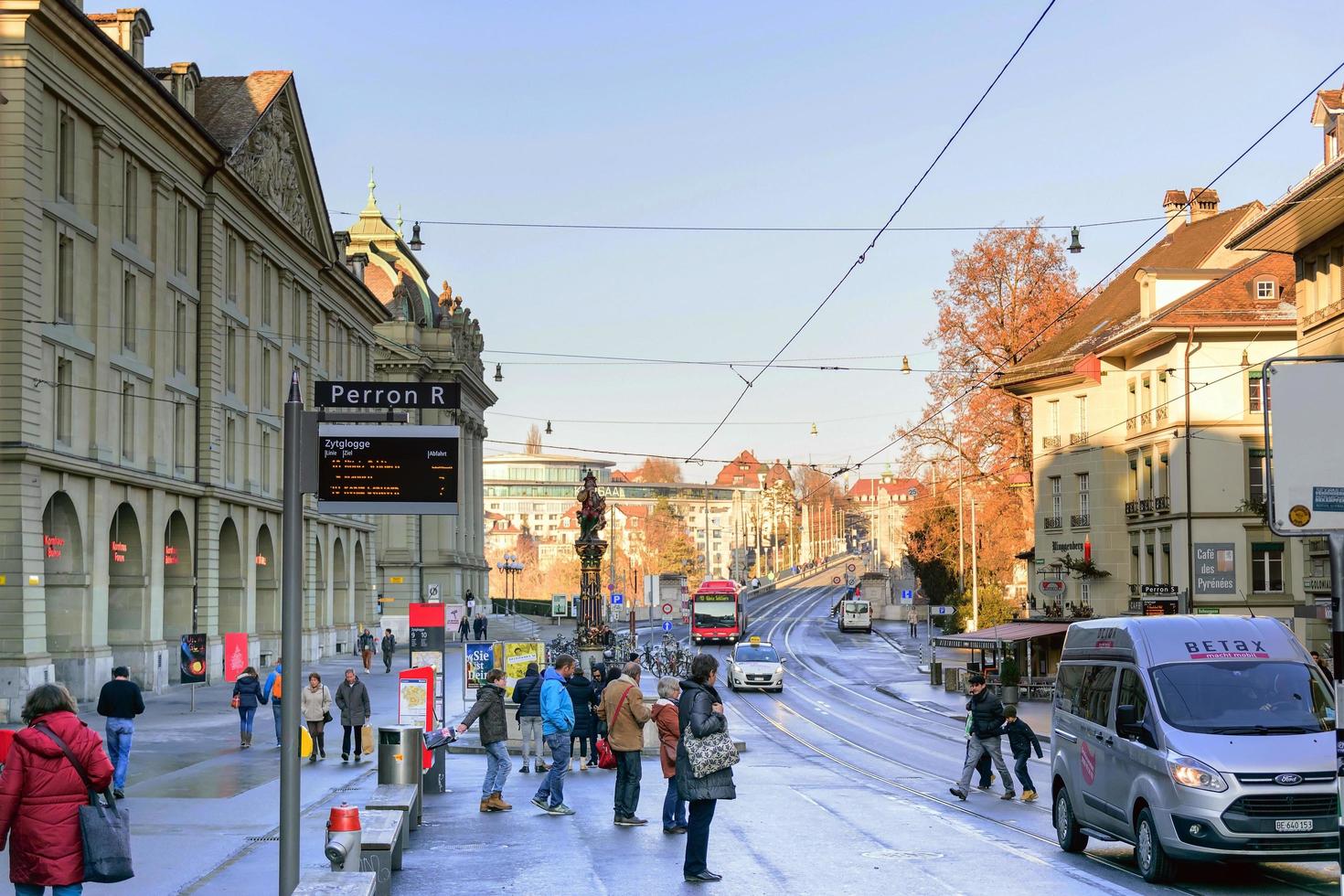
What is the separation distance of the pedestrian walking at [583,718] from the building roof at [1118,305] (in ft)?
114

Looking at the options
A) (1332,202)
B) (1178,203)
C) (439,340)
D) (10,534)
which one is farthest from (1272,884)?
(439,340)

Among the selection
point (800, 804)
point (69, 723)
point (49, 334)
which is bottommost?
point (800, 804)

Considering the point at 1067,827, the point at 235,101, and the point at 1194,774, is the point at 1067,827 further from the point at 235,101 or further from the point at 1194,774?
the point at 235,101

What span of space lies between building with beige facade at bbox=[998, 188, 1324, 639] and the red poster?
23.5 m

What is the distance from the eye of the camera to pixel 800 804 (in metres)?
20.3

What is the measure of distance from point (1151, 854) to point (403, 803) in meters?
6.70

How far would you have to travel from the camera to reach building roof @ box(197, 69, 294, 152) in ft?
171

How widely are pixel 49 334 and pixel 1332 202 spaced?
29579 mm

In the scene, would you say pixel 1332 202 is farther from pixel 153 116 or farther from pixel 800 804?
pixel 153 116

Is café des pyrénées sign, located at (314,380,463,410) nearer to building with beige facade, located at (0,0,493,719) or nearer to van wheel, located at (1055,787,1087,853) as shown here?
van wheel, located at (1055,787,1087,853)

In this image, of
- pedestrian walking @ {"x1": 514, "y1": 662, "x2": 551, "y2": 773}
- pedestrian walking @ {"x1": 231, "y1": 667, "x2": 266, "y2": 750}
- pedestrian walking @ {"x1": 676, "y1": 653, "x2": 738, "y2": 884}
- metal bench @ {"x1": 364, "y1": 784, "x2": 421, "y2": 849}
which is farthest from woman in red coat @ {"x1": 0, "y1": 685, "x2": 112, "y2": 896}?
pedestrian walking @ {"x1": 231, "y1": 667, "x2": 266, "y2": 750}

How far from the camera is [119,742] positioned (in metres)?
20.4

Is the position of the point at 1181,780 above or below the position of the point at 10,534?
below

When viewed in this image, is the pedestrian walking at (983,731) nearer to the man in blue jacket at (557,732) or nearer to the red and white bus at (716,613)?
the man in blue jacket at (557,732)
